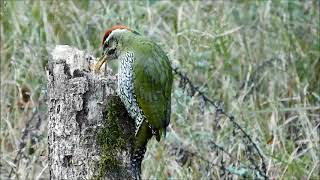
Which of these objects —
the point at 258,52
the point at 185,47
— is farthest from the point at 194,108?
the point at 258,52

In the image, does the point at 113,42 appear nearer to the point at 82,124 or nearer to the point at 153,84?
the point at 153,84

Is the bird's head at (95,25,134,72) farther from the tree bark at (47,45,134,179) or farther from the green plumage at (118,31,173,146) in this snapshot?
the tree bark at (47,45,134,179)

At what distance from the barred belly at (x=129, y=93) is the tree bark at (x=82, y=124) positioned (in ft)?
0.12

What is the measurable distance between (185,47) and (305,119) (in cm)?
105

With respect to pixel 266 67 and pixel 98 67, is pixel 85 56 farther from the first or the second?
pixel 266 67

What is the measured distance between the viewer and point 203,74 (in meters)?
6.68

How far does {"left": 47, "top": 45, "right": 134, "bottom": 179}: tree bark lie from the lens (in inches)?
155

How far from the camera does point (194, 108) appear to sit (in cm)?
634

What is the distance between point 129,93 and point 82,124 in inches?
12.8

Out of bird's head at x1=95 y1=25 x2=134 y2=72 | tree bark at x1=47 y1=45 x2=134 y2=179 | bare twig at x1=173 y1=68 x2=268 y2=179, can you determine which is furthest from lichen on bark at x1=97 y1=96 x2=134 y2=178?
bare twig at x1=173 y1=68 x2=268 y2=179

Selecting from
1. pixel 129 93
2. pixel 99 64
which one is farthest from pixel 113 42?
pixel 129 93

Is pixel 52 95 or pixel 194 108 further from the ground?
pixel 52 95

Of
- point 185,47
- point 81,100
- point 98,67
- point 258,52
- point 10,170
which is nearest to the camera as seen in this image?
point 81,100

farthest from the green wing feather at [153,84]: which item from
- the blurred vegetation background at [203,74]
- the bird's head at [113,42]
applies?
the blurred vegetation background at [203,74]
